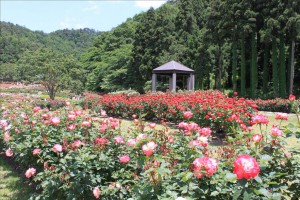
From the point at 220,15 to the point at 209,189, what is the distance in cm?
2382

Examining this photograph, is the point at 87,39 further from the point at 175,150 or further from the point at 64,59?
the point at 175,150

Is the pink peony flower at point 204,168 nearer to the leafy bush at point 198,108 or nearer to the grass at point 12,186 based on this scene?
the leafy bush at point 198,108

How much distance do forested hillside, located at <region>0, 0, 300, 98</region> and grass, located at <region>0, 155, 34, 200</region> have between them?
1805 cm

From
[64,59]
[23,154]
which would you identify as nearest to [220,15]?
[64,59]

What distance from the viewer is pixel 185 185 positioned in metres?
1.80

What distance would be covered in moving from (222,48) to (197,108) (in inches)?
808

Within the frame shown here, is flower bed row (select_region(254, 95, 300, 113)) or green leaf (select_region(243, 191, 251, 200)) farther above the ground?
green leaf (select_region(243, 191, 251, 200))

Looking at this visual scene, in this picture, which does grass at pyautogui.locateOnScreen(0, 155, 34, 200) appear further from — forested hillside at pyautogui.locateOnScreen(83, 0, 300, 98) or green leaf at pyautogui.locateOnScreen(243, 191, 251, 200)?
forested hillside at pyautogui.locateOnScreen(83, 0, 300, 98)

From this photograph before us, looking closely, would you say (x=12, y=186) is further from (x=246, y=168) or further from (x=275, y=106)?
(x=275, y=106)

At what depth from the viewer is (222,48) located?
87.9 feet

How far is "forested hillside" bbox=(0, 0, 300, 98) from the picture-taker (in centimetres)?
2070

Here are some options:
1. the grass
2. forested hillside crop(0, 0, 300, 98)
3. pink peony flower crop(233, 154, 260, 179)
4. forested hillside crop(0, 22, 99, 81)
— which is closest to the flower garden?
pink peony flower crop(233, 154, 260, 179)

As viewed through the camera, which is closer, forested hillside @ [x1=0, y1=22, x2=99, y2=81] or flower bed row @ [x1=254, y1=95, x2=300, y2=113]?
flower bed row @ [x1=254, y1=95, x2=300, y2=113]

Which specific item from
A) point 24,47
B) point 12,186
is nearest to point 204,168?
point 12,186
